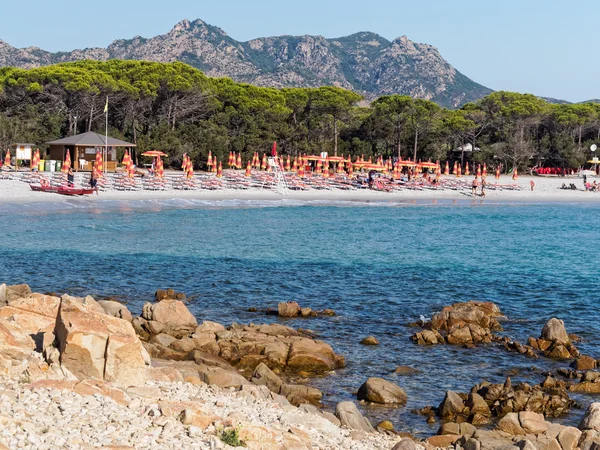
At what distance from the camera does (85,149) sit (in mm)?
52281

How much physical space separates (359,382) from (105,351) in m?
4.77

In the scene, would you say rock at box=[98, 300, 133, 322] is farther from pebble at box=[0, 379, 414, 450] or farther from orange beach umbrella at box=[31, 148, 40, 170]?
orange beach umbrella at box=[31, 148, 40, 170]

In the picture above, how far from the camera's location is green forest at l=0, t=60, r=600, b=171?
195ft

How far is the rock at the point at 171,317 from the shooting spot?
14.3 metres

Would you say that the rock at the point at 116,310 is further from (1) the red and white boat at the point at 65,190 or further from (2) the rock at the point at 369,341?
(1) the red and white boat at the point at 65,190

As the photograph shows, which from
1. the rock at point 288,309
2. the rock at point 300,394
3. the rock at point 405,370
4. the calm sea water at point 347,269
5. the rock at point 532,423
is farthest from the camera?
the rock at point 288,309

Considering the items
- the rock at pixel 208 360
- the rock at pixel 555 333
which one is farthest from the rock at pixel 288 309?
the rock at pixel 555 333

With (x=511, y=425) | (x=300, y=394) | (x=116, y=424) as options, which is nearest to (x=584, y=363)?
(x=511, y=425)

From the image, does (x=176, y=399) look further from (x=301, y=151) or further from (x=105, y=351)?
(x=301, y=151)

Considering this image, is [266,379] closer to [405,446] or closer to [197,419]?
[405,446]

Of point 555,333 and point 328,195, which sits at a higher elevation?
point 328,195

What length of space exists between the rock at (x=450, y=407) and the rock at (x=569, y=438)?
1.87 meters

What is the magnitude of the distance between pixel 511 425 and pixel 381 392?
2.04m

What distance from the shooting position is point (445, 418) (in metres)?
10.6
